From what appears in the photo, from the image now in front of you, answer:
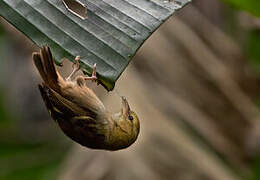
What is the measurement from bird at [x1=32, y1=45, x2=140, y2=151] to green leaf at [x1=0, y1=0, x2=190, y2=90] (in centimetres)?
25

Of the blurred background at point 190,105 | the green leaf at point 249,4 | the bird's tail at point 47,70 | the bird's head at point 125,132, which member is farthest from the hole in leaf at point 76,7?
the blurred background at point 190,105

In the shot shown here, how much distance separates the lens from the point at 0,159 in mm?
4605

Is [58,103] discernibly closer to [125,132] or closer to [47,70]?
[47,70]

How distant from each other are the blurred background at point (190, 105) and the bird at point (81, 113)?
0.63 m

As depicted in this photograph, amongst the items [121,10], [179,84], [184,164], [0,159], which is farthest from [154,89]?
[0,159]

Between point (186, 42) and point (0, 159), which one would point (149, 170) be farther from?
point (0, 159)

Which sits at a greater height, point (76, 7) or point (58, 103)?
point (76, 7)

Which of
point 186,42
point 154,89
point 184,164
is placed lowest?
point 184,164

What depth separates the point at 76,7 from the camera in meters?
1.62

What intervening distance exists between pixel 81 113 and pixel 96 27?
535 mm

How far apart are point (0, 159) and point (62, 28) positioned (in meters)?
3.33

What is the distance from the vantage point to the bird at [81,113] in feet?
6.01

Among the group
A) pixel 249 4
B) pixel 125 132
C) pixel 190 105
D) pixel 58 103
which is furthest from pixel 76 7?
pixel 190 105

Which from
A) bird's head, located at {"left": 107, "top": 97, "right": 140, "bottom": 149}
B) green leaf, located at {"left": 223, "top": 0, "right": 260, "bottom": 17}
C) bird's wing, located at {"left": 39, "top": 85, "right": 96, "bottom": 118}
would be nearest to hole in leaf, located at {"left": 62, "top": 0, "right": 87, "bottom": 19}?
bird's wing, located at {"left": 39, "top": 85, "right": 96, "bottom": 118}
